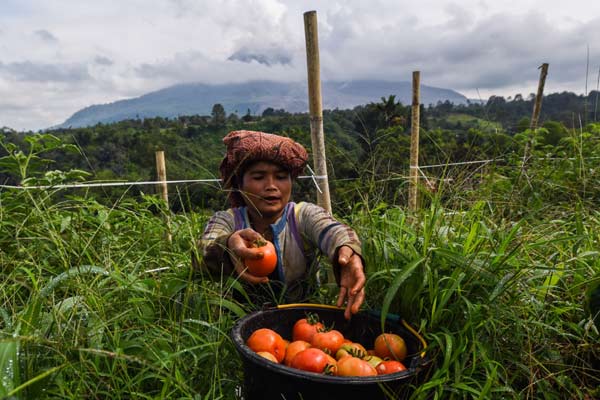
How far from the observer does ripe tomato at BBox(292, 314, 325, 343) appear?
1.67 m

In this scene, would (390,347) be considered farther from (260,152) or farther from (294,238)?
(260,152)

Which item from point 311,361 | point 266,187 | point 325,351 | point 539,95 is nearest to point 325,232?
point 266,187

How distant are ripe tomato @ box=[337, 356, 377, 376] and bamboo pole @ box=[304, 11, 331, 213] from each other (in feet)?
4.27

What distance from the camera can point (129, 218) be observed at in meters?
2.69

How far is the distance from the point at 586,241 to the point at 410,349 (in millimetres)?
1335

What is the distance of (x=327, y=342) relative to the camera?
5.26 feet

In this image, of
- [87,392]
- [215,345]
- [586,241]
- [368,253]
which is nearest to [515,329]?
[368,253]

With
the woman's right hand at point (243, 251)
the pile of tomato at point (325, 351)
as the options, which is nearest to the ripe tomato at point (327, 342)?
the pile of tomato at point (325, 351)

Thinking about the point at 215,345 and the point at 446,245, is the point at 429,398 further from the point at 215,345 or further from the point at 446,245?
the point at 215,345

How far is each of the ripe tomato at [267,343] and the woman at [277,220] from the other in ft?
1.26

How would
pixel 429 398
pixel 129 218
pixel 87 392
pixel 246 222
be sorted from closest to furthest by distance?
pixel 87 392, pixel 429 398, pixel 246 222, pixel 129 218

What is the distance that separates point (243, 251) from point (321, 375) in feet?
2.07

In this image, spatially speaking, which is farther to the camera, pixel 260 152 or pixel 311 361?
pixel 260 152

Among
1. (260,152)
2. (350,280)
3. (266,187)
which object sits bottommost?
(350,280)
